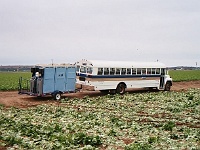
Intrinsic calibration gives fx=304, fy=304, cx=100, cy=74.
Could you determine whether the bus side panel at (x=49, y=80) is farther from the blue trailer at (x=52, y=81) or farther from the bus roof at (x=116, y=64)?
the bus roof at (x=116, y=64)

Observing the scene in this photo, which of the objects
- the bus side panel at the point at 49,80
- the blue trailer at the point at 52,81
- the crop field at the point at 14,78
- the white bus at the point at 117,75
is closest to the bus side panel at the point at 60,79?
the blue trailer at the point at 52,81

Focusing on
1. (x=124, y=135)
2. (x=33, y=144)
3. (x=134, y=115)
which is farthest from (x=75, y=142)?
(x=134, y=115)

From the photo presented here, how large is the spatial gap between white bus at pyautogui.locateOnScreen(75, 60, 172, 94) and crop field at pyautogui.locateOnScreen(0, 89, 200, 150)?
18.1ft

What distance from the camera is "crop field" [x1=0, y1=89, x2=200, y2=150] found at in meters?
12.8

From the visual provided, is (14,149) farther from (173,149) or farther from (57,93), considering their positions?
(57,93)

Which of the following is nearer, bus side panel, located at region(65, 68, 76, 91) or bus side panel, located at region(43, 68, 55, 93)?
bus side panel, located at region(43, 68, 55, 93)

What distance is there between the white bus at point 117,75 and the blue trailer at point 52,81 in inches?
78.4

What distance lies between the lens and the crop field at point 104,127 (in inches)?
504

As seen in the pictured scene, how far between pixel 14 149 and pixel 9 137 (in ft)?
5.83

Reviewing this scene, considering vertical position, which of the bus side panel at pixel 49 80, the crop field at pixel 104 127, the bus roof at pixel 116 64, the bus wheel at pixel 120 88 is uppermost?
the bus roof at pixel 116 64

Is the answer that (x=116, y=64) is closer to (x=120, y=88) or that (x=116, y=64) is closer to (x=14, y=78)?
(x=120, y=88)

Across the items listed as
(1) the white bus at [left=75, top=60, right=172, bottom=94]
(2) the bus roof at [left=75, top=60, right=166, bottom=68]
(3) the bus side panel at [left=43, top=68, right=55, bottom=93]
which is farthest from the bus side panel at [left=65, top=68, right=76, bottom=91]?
(2) the bus roof at [left=75, top=60, right=166, bottom=68]

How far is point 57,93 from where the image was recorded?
27.9 metres

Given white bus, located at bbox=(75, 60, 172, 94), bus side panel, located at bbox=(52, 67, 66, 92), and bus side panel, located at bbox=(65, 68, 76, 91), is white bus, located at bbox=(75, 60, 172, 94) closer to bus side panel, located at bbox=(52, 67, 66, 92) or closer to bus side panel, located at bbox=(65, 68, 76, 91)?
bus side panel, located at bbox=(65, 68, 76, 91)
